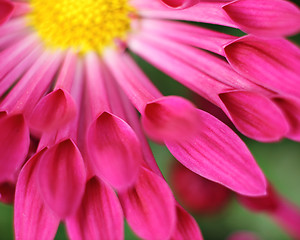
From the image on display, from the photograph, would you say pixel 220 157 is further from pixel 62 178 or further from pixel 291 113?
pixel 62 178

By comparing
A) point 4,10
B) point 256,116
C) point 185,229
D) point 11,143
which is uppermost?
point 4,10

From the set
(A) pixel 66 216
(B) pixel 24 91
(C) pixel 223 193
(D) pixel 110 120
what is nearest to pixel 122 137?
(D) pixel 110 120

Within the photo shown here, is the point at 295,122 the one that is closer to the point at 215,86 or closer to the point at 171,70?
the point at 215,86

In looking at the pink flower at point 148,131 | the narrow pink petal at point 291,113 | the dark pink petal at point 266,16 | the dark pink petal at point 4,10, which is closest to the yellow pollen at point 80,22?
the pink flower at point 148,131

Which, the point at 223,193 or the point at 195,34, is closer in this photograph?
the point at 195,34

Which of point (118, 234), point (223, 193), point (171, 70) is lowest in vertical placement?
point (223, 193)

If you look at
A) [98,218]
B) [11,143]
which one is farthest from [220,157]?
[11,143]
